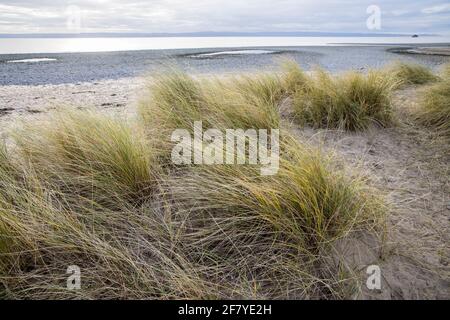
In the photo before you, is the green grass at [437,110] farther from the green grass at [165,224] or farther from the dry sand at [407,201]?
the green grass at [165,224]

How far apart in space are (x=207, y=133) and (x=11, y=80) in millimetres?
8542

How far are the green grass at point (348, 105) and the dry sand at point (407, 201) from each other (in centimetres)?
13

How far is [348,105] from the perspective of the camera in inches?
130

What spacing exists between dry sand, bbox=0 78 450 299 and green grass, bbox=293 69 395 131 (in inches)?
5.1

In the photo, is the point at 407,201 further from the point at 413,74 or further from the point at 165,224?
the point at 413,74

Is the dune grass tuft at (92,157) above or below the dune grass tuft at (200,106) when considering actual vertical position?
below

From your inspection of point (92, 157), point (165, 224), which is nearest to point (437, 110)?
point (165, 224)

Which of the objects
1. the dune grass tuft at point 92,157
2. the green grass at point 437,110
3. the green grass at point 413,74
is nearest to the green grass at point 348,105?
the green grass at point 437,110

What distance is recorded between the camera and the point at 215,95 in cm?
325

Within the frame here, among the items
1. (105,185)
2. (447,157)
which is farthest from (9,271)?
(447,157)

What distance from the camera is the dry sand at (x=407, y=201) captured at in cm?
146

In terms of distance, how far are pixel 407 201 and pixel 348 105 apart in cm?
144

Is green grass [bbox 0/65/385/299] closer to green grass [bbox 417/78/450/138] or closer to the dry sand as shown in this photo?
the dry sand

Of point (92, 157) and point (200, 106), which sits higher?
point (200, 106)
